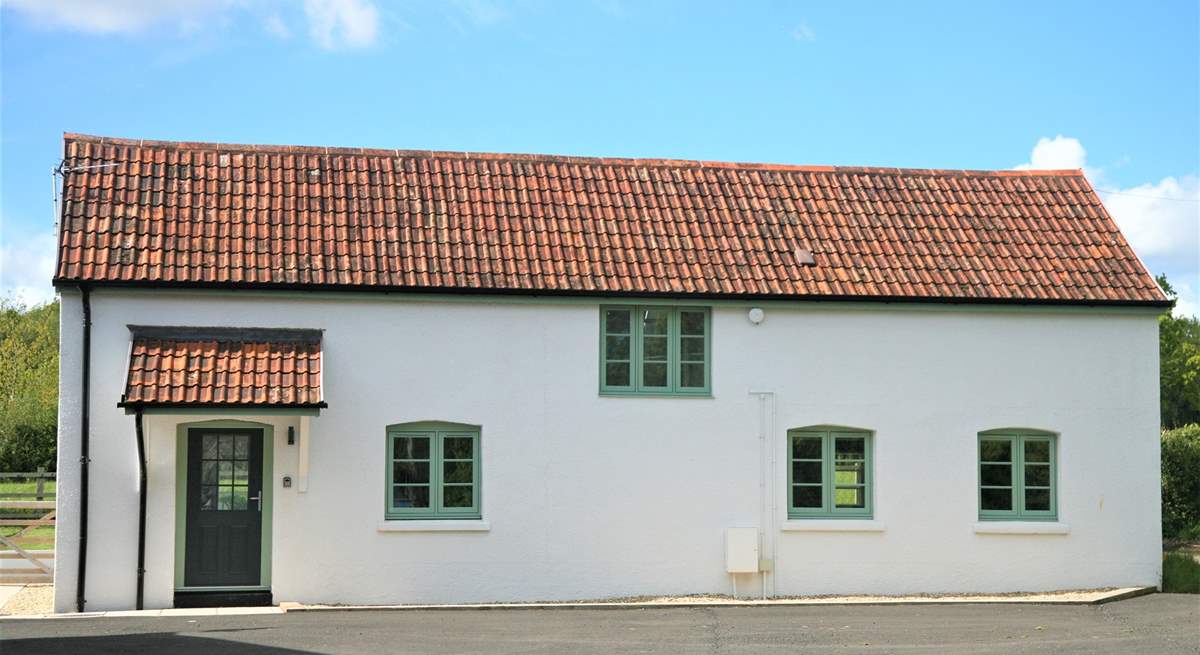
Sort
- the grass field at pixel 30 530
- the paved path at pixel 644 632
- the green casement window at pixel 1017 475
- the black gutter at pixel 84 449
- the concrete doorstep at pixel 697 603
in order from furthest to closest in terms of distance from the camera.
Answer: the grass field at pixel 30 530
the green casement window at pixel 1017 475
the black gutter at pixel 84 449
the concrete doorstep at pixel 697 603
the paved path at pixel 644 632

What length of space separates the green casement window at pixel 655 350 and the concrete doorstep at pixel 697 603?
2571 millimetres

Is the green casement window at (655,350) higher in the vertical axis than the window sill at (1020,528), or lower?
higher

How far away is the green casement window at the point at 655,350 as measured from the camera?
A: 55.5 ft

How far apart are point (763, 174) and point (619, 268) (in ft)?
11.0

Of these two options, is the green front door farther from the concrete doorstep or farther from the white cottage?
the concrete doorstep

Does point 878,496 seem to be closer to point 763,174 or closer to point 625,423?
point 625,423

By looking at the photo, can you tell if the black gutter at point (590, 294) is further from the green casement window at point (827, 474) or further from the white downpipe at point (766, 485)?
the green casement window at point (827, 474)

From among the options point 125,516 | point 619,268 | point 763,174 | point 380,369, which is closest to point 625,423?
point 619,268

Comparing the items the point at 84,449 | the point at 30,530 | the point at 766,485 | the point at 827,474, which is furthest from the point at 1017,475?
the point at 30,530

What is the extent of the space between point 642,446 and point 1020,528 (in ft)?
16.4

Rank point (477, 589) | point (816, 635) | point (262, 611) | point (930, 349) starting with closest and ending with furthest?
point (816, 635)
point (262, 611)
point (477, 589)
point (930, 349)

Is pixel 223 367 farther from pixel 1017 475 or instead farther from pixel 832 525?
pixel 1017 475

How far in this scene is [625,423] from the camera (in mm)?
16781

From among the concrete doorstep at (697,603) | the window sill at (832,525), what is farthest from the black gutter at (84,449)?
the window sill at (832,525)
